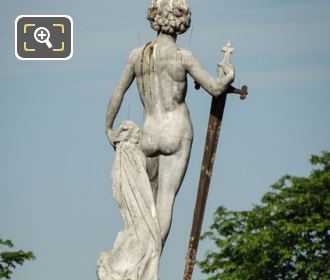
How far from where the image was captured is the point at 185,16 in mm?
38656

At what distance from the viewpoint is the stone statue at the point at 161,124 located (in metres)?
38.4

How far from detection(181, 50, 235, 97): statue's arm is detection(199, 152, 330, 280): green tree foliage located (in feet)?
142

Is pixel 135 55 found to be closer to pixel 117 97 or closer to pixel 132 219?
pixel 117 97

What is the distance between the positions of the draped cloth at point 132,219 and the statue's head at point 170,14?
151cm

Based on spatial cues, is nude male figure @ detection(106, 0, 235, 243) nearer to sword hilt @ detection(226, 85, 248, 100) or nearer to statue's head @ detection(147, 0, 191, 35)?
statue's head @ detection(147, 0, 191, 35)

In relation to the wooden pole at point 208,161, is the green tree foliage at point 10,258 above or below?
above

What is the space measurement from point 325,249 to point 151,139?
4603 centimetres

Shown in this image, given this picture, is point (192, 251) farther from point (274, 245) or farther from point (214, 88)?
point (274, 245)

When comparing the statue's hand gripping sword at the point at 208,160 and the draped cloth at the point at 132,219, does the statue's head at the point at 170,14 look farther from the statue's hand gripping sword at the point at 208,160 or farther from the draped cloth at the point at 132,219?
the draped cloth at the point at 132,219

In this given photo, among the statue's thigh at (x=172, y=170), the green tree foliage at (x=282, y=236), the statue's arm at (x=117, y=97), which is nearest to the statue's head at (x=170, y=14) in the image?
the statue's arm at (x=117, y=97)

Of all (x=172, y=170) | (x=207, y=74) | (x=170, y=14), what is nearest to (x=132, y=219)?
(x=172, y=170)

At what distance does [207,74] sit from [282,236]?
157 feet

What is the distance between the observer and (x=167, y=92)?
3850 centimetres

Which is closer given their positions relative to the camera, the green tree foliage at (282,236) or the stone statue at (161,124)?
the stone statue at (161,124)
